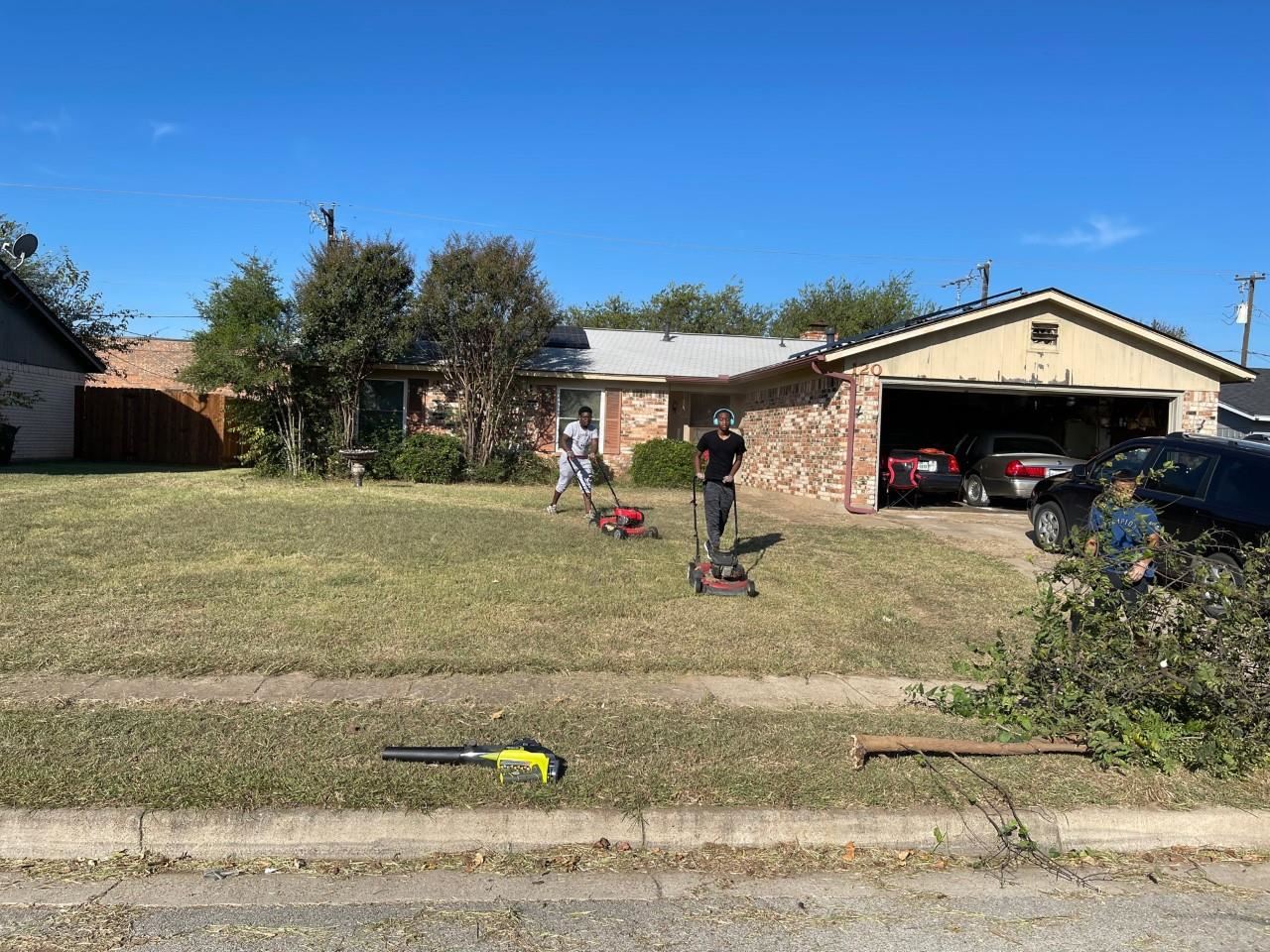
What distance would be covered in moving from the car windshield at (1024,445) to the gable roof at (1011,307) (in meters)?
2.62

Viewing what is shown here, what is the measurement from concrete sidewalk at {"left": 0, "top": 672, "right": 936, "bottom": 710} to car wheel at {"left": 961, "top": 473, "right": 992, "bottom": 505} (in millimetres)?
12014

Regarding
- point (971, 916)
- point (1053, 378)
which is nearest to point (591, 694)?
point (971, 916)

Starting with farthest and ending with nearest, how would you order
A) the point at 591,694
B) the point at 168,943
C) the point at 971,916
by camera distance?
1. the point at 591,694
2. the point at 971,916
3. the point at 168,943

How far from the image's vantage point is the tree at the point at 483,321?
719 inches

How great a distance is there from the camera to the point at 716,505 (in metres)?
8.98

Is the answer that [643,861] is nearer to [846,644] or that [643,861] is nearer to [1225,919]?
[1225,919]

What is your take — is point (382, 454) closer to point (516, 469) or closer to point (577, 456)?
point (516, 469)

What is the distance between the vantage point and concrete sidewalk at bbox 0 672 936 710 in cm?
530

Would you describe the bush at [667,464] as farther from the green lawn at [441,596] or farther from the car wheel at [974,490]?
the green lawn at [441,596]

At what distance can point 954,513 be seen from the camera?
1560cm

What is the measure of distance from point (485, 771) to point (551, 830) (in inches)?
21.3

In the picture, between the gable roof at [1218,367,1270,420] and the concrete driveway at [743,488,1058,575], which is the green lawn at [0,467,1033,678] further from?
the gable roof at [1218,367,1270,420]

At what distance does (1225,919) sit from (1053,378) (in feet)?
45.9

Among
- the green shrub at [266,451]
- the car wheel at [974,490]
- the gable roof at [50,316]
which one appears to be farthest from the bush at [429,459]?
the car wheel at [974,490]
